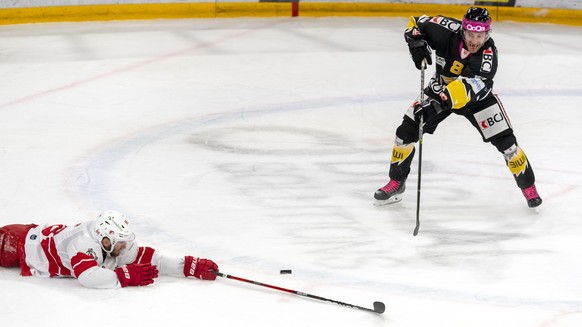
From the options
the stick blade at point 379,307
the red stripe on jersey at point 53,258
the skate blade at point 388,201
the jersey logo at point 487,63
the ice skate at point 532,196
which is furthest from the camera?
the skate blade at point 388,201

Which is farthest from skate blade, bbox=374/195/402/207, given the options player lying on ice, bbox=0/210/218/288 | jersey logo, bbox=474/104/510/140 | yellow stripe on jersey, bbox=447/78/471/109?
player lying on ice, bbox=0/210/218/288

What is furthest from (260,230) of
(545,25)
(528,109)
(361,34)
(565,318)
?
(545,25)

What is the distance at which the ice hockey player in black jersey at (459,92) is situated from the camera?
5754 mm

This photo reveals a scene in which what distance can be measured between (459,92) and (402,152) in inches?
25.1

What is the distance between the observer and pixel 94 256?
4.77 meters

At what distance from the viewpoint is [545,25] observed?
11.7m

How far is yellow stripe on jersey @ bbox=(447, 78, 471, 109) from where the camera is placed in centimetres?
571

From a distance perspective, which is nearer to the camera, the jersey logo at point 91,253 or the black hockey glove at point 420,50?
the jersey logo at point 91,253

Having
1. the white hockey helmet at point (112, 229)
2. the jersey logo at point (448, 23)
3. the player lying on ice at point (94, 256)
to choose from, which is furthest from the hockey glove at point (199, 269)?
the jersey logo at point (448, 23)

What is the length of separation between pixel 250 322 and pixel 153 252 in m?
0.69

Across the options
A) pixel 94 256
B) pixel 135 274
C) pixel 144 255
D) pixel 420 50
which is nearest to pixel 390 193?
pixel 420 50

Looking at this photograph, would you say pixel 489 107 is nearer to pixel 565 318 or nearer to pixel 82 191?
pixel 565 318

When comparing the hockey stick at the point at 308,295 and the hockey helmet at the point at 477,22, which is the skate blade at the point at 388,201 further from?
the hockey stick at the point at 308,295

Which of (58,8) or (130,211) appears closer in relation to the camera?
(130,211)
